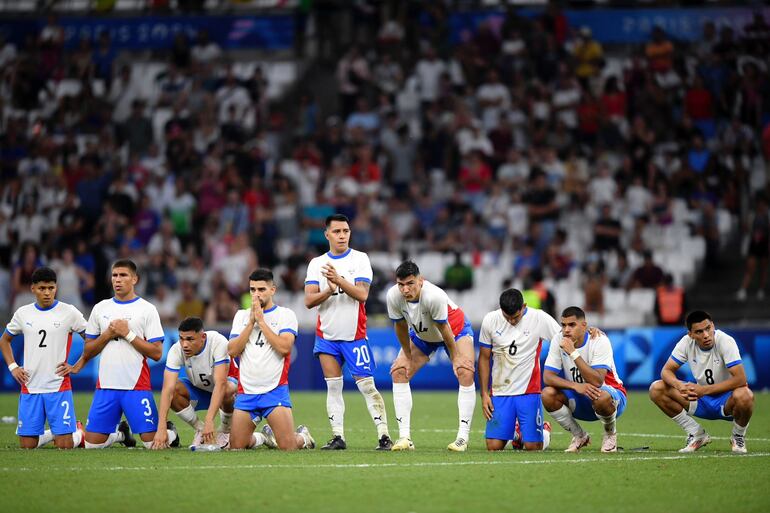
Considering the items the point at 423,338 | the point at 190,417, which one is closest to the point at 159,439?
the point at 190,417

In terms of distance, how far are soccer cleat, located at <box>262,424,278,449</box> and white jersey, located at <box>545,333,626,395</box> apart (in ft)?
9.45

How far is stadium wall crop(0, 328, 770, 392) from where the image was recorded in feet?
70.6

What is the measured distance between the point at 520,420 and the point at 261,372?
2.68 metres

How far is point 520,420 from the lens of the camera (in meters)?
12.9

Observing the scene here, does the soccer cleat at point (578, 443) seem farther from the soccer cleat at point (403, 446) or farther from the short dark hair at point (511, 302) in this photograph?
the soccer cleat at point (403, 446)

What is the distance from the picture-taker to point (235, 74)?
28891 mm

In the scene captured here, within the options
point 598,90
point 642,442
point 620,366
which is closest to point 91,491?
point 642,442

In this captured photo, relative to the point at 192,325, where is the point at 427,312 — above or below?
above

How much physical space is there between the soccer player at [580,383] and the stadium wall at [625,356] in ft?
25.9

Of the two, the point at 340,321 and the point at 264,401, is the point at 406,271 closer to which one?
the point at 340,321

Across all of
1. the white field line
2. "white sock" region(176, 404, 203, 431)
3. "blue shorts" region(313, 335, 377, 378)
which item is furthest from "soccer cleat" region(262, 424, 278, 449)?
the white field line

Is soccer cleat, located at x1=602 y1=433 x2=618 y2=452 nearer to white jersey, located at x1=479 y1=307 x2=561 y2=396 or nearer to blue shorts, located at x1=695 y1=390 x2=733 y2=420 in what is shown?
white jersey, located at x1=479 y1=307 x2=561 y2=396

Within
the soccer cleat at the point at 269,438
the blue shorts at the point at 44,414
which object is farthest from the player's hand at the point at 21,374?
the soccer cleat at the point at 269,438

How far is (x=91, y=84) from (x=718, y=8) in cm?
1412
